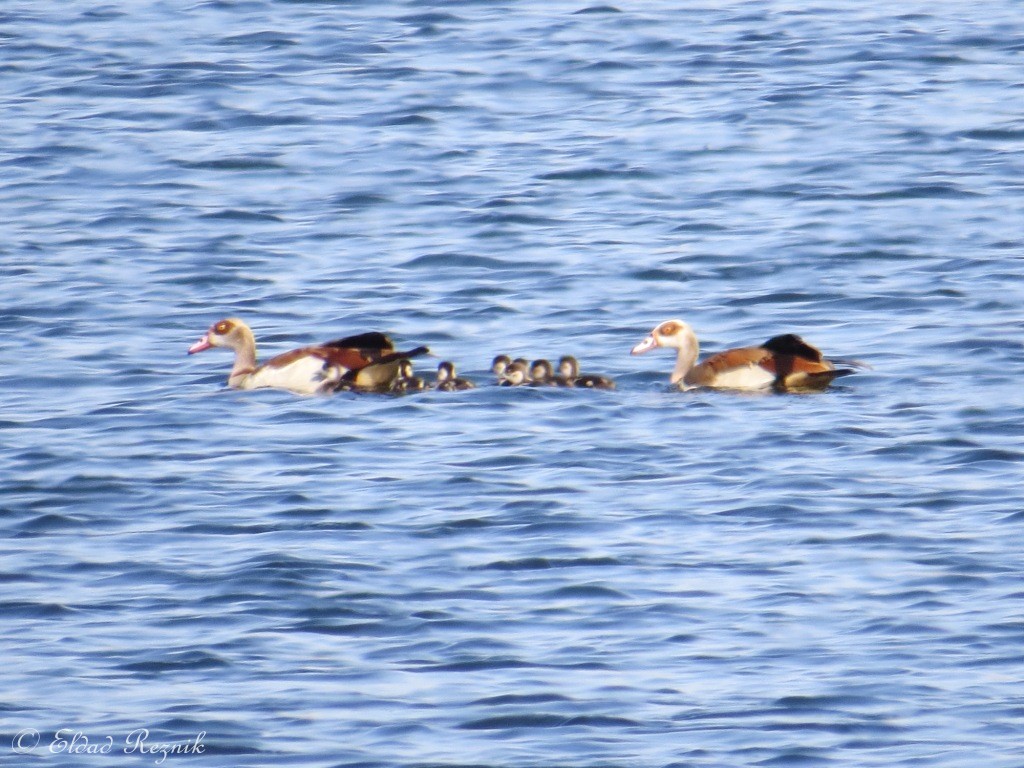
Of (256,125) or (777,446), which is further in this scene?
(256,125)

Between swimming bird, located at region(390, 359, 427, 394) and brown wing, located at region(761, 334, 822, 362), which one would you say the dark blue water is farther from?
brown wing, located at region(761, 334, 822, 362)

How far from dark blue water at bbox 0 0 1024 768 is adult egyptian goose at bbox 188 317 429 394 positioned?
0.15 m

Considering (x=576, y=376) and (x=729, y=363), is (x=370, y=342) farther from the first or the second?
(x=729, y=363)

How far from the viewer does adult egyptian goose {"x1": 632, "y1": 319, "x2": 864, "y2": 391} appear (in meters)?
13.8

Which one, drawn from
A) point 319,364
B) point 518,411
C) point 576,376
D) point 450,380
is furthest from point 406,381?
point 576,376

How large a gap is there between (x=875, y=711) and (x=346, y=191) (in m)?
12.8

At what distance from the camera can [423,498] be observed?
460 inches

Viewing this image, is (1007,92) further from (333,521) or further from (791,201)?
(333,521)

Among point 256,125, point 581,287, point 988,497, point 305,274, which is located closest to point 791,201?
point 581,287

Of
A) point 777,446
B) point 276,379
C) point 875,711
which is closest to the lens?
point 875,711

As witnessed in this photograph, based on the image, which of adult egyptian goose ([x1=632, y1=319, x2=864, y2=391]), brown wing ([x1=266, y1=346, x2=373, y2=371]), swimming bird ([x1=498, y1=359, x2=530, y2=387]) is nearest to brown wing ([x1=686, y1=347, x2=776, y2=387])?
adult egyptian goose ([x1=632, y1=319, x2=864, y2=391])

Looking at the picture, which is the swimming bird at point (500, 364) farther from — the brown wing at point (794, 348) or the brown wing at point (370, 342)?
the brown wing at point (794, 348)

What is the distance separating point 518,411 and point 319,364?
1.41 m

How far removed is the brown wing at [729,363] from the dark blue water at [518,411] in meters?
0.13
